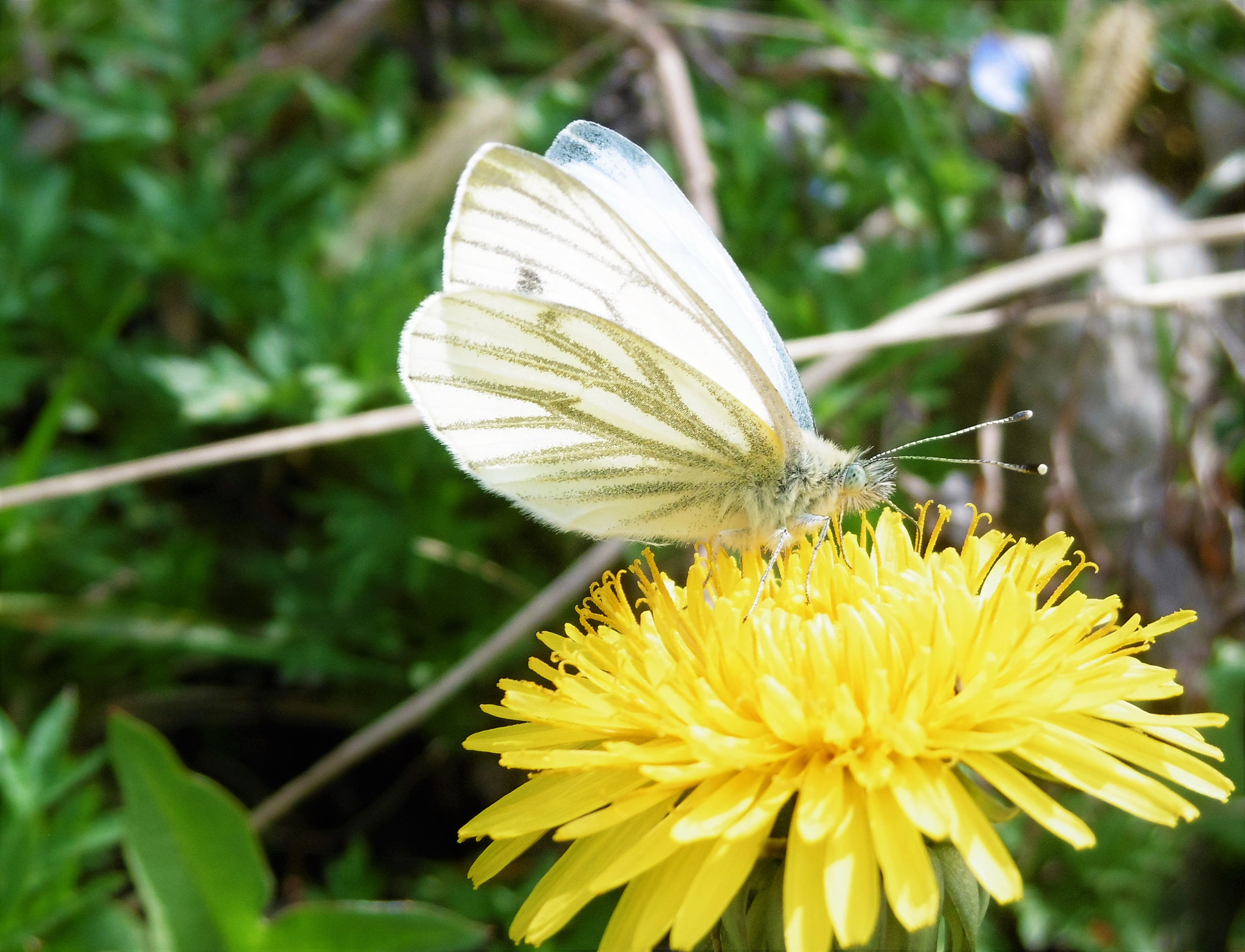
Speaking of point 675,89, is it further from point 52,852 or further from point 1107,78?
point 52,852

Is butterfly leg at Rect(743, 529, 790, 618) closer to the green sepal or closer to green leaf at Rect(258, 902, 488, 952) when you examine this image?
the green sepal

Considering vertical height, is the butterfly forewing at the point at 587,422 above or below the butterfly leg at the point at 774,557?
above

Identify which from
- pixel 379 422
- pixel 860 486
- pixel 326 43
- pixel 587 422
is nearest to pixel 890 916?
pixel 860 486

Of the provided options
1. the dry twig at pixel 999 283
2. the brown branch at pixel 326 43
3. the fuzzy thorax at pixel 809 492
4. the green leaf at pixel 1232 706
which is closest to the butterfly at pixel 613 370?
the fuzzy thorax at pixel 809 492

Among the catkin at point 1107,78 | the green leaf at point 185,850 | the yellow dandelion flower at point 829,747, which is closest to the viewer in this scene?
the yellow dandelion flower at point 829,747

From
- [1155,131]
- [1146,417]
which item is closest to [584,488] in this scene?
[1146,417]

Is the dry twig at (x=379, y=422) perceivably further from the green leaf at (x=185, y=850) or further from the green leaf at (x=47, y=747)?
the green leaf at (x=185, y=850)

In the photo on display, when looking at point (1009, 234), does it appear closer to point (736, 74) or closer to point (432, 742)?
point (736, 74)
